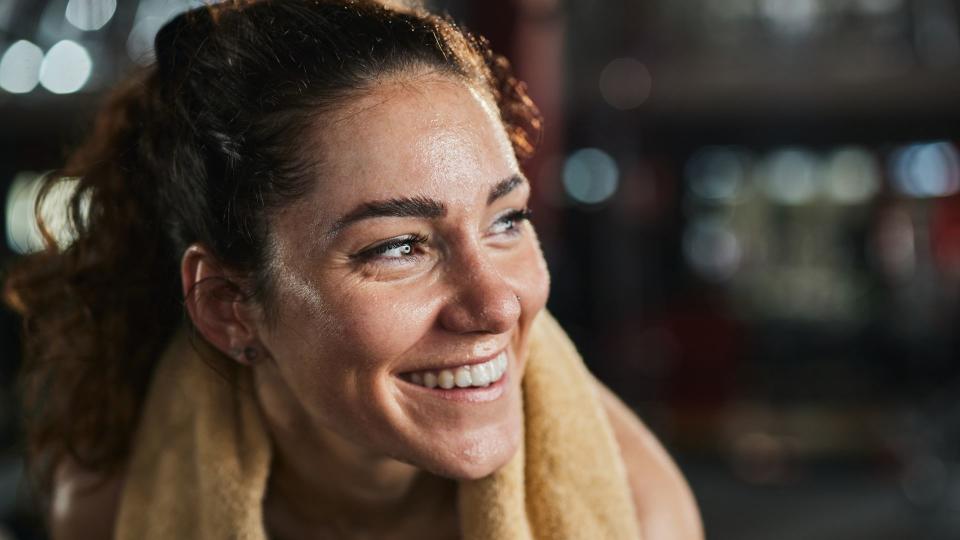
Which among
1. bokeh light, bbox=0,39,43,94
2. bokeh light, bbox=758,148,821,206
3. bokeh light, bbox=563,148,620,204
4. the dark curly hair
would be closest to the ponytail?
the dark curly hair

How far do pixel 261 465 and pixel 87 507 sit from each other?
0.29m

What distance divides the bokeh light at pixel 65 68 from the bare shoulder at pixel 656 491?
547 centimetres

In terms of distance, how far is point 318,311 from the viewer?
3.00 ft

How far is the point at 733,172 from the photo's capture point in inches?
328

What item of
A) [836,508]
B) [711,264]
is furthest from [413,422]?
[711,264]

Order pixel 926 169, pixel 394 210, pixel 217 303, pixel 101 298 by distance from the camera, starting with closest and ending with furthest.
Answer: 1. pixel 394 210
2. pixel 217 303
3. pixel 101 298
4. pixel 926 169

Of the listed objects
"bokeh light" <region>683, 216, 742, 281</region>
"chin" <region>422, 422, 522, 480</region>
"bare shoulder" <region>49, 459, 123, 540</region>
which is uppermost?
"chin" <region>422, 422, 522, 480</region>

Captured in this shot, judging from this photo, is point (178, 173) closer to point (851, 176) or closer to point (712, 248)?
point (712, 248)

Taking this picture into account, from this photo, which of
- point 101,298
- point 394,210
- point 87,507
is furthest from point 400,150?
point 87,507

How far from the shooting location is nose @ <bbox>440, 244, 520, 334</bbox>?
2.94ft

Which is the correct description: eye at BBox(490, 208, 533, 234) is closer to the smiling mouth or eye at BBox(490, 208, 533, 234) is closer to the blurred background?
the smiling mouth

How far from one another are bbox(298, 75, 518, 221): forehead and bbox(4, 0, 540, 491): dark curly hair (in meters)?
0.02

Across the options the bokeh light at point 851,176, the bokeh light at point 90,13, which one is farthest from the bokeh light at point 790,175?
the bokeh light at point 90,13

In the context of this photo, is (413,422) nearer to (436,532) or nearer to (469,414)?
(469,414)
